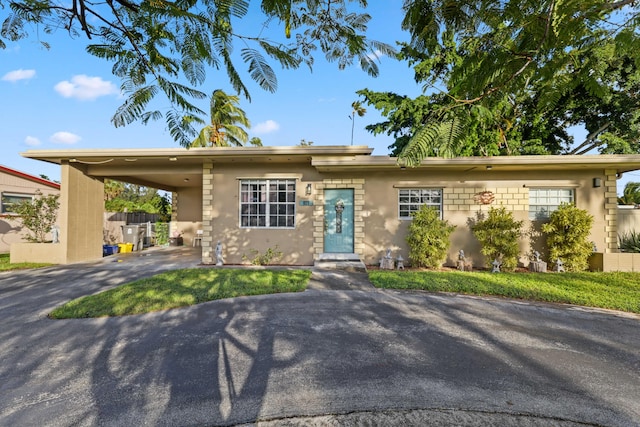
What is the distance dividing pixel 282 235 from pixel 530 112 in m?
15.2

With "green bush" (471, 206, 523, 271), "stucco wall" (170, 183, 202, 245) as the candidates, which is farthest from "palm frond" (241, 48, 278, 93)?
"stucco wall" (170, 183, 202, 245)

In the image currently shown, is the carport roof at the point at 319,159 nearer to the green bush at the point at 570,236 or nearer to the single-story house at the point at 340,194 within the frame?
the single-story house at the point at 340,194

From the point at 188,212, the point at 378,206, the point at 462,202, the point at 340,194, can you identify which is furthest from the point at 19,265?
the point at 462,202

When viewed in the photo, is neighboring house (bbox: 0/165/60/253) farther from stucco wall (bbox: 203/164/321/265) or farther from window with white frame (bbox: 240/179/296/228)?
window with white frame (bbox: 240/179/296/228)

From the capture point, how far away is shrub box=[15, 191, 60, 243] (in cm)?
963

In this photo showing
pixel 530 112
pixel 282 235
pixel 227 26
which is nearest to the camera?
pixel 227 26

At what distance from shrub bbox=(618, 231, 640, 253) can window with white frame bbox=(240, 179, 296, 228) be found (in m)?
9.78

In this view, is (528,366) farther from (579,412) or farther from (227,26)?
(227,26)

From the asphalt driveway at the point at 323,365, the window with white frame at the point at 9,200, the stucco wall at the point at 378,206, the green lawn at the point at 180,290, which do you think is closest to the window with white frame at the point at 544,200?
the stucco wall at the point at 378,206

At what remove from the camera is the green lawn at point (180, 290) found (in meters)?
4.67

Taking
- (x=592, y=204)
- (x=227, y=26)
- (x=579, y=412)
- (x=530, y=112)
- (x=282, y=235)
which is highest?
(x=530, y=112)

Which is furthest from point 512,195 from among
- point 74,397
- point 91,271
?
point 91,271

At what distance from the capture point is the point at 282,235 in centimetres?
919

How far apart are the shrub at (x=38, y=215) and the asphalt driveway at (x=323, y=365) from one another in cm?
628
